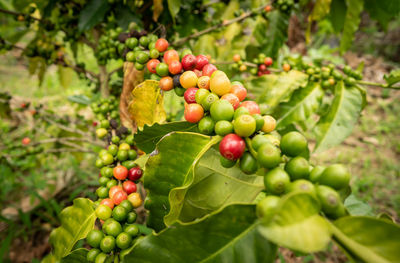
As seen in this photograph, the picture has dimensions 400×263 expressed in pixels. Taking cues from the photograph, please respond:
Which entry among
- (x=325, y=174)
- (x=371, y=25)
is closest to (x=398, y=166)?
(x=325, y=174)

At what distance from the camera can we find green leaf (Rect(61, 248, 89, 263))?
36.4 inches

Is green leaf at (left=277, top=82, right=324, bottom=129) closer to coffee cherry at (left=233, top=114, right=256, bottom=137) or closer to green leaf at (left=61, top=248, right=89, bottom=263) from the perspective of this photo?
coffee cherry at (left=233, top=114, right=256, bottom=137)

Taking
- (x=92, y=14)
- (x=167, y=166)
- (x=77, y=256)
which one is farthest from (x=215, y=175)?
(x=92, y=14)

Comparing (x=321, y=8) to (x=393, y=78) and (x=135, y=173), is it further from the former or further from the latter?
(x=135, y=173)

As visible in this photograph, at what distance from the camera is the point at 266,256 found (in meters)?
0.66

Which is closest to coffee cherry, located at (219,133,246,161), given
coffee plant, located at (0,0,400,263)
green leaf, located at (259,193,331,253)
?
coffee plant, located at (0,0,400,263)

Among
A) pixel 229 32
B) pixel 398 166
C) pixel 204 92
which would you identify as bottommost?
pixel 398 166

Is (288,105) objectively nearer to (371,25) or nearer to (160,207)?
(160,207)

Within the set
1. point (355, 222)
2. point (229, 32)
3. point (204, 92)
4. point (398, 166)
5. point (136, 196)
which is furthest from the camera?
point (398, 166)

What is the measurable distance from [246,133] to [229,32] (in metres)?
1.90

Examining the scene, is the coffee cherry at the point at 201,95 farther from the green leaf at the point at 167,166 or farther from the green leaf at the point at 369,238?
the green leaf at the point at 369,238

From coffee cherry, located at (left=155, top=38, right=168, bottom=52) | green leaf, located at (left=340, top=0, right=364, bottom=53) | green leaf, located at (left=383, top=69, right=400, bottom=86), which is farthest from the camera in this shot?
green leaf, located at (left=340, top=0, right=364, bottom=53)

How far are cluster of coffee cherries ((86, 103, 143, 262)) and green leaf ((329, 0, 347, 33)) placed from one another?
7.13ft

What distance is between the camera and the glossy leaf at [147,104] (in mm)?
1261
